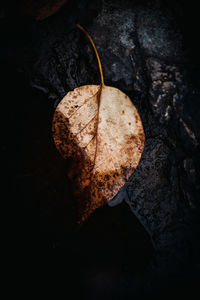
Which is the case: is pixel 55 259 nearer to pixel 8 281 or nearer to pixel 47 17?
pixel 8 281

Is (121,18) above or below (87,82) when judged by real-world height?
above

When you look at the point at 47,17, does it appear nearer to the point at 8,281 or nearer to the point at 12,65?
the point at 12,65

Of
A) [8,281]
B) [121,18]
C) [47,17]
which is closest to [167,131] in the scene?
[121,18]

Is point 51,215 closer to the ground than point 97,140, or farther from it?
closer to the ground

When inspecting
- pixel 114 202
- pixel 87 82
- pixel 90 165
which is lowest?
pixel 114 202
